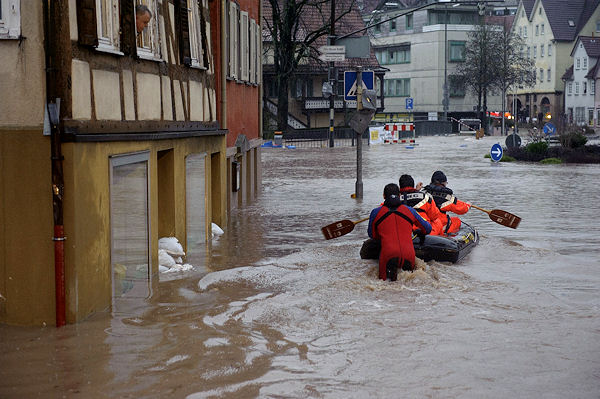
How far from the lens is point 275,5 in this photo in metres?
62.6

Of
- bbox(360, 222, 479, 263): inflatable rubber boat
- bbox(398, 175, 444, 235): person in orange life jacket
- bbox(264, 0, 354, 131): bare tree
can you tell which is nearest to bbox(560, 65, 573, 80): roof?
bbox(264, 0, 354, 131): bare tree

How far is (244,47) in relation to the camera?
76.7 feet

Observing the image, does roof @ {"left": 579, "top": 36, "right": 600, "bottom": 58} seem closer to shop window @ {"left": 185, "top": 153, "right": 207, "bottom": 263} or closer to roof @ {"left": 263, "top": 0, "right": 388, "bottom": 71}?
roof @ {"left": 263, "top": 0, "right": 388, "bottom": 71}

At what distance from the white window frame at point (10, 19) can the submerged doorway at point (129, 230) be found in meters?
1.82

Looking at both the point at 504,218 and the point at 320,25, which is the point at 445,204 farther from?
the point at 320,25

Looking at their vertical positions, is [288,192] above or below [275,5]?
below

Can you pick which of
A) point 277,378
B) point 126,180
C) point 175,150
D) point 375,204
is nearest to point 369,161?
point 375,204

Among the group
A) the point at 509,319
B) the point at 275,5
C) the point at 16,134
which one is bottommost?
the point at 509,319

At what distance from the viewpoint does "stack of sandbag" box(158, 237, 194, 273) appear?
1415cm

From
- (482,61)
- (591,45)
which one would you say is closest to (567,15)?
(591,45)

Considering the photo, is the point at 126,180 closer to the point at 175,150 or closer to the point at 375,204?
the point at 175,150

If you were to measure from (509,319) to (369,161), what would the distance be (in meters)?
33.4

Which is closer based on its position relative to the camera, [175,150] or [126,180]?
[126,180]

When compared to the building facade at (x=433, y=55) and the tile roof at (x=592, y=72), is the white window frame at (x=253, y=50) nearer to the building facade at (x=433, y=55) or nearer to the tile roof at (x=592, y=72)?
the tile roof at (x=592, y=72)
